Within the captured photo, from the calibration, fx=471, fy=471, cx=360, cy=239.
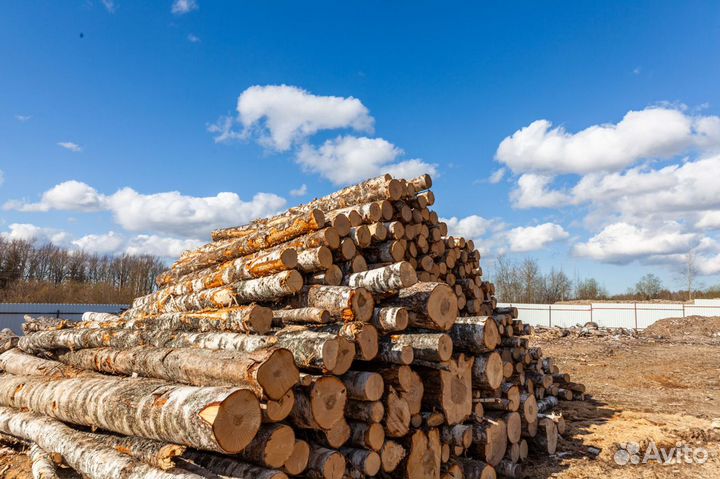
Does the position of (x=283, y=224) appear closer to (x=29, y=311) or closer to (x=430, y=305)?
(x=430, y=305)

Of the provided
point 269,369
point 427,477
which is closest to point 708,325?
point 427,477

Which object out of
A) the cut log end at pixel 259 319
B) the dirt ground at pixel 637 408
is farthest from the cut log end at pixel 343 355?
the dirt ground at pixel 637 408

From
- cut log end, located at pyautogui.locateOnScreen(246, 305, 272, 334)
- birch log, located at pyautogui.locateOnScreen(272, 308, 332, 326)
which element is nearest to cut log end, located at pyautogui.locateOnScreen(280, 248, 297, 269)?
birch log, located at pyautogui.locateOnScreen(272, 308, 332, 326)

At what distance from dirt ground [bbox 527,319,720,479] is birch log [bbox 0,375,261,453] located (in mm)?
4222

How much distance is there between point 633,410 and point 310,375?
7.36 metres

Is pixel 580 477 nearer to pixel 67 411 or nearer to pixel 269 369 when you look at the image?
pixel 269 369

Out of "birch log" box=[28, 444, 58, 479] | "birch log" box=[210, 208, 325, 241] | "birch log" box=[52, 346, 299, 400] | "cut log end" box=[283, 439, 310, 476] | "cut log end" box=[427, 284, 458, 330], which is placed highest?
"birch log" box=[210, 208, 325, 241]

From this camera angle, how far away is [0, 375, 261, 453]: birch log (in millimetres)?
3453

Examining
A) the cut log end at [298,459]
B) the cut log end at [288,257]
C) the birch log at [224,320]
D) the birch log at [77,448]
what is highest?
the cut log end at [288,257]

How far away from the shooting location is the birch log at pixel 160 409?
11.3 ft

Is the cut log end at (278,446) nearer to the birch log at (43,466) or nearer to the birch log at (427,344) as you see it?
the birch log at (427,344)

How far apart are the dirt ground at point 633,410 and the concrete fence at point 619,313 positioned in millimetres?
13512

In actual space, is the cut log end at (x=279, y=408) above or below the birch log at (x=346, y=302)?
below

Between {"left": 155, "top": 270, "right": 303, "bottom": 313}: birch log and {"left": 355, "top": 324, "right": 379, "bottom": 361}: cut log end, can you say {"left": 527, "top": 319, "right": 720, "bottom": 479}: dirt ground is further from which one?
{"left": 155, "top": 270, "right": 303, "bottom": 313}: birch log
